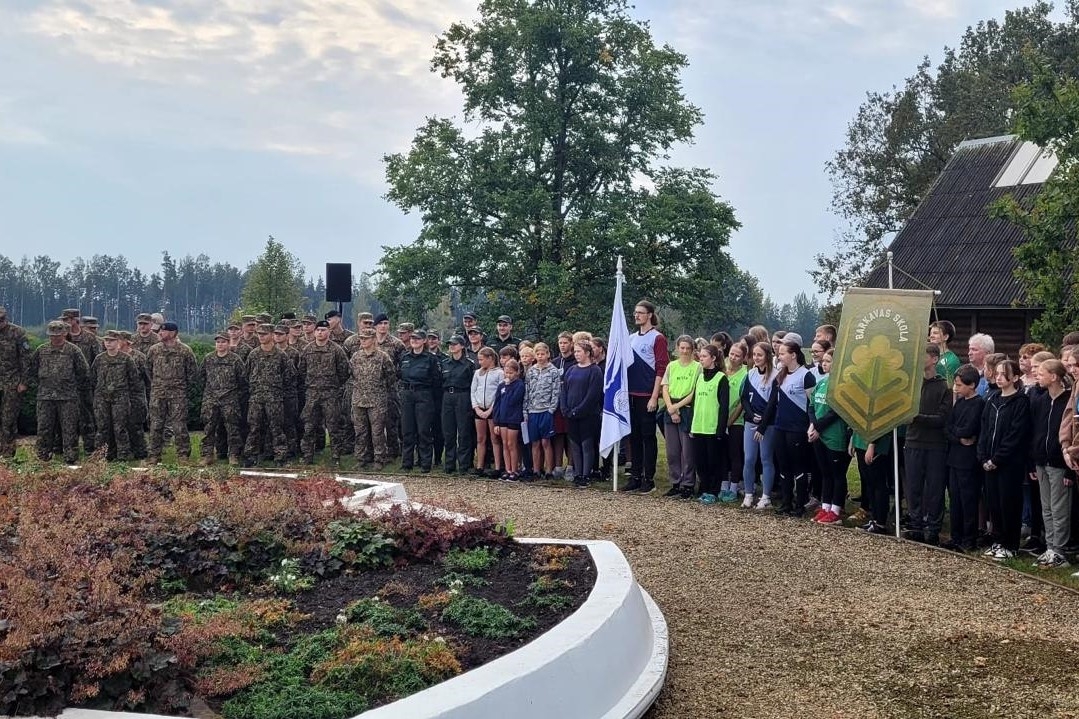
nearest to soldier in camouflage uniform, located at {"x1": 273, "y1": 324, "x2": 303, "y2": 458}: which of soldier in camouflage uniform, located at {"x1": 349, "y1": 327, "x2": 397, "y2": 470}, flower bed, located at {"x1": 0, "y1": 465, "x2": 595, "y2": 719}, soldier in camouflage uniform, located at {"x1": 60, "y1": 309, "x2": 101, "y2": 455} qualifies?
soldier in camouflage uniform, located at {"x1": 349, "y1": 327, "x2": 397, "y2": 470}

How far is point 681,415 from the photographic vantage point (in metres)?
12.5

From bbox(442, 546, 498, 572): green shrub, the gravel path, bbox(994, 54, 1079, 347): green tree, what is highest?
bbox(994, 54, 1079, 347): green tree

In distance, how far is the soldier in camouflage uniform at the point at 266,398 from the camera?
608 inches

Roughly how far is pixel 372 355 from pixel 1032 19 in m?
34.1

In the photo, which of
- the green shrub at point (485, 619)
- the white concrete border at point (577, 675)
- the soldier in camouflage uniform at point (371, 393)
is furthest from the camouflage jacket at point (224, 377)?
the green shrub at point (485, 619)

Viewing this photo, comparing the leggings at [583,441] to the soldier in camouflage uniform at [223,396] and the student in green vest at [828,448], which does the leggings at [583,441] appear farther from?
the soldier in camouflage uniform at [223,396]

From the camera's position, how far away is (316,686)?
4.68m

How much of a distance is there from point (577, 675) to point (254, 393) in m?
11.3

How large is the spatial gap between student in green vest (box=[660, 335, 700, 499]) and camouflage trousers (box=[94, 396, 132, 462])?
7911mm

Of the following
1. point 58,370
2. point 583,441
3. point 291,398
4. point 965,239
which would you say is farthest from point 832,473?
point 965,239

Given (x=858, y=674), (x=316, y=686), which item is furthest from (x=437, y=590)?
(x=858, y=674)

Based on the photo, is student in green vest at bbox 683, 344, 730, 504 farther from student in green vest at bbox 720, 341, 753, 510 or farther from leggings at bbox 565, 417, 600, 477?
leggings at bbox 565, 417, 600, 477

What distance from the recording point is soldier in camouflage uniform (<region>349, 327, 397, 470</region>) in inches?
599

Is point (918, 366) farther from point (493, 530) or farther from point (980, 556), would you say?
point (493, 530)
